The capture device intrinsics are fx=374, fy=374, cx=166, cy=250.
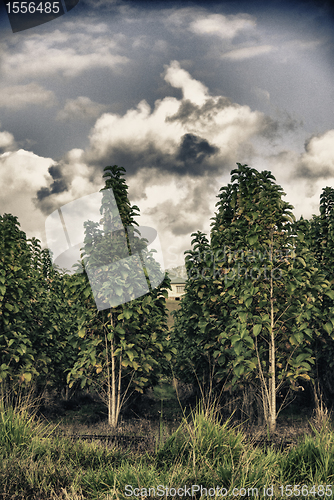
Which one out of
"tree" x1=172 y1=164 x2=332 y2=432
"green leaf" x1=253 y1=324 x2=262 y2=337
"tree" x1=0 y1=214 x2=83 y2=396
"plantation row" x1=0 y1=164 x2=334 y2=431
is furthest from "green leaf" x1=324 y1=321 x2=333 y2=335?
"tree" x1=0 y1=214 x2=83 y2=396

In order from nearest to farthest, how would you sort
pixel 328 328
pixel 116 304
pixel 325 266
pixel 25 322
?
pixel 116 304 < pixel 328 328 < pixel 325 266 < pixel 25 322

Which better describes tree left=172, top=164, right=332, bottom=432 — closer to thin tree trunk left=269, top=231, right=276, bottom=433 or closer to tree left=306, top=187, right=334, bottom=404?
thin tree trunk left=269, top=231, right=276, bottom=433

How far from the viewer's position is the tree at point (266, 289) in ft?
19.3

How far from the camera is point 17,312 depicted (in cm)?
736

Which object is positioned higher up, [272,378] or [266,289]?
[266,289]

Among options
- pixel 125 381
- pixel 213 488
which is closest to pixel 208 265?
pixel 125 381

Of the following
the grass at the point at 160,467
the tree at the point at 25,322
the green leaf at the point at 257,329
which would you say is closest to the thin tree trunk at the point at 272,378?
the green leaf at the point at 257,329

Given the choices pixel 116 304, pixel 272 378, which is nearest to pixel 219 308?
pixel 272 378

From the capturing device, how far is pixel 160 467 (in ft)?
14.0

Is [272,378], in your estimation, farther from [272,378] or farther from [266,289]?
[266,289]

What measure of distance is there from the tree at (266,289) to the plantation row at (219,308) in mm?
19

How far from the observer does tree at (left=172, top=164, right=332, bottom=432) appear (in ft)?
19.3

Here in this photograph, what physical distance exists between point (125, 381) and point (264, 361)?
2.68m

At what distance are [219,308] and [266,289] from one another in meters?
1.60
